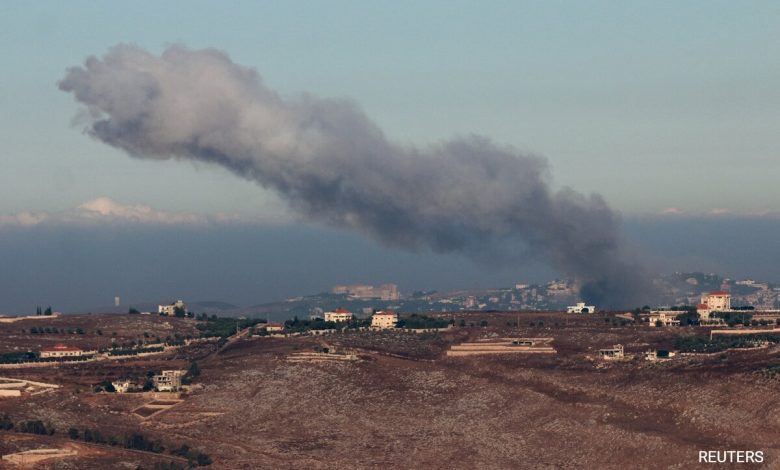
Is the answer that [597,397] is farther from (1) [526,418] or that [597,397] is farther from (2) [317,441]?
(2) [317,441]

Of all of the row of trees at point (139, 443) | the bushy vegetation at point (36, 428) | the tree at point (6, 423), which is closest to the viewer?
the row of trees at point (139, 443)

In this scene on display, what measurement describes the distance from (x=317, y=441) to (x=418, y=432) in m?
12.3

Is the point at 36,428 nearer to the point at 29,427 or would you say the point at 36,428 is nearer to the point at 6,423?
Result: the point at 29,427

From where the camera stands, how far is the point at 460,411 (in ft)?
619

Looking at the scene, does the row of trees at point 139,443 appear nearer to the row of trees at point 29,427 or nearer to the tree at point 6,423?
the row of trees at point 29,427
